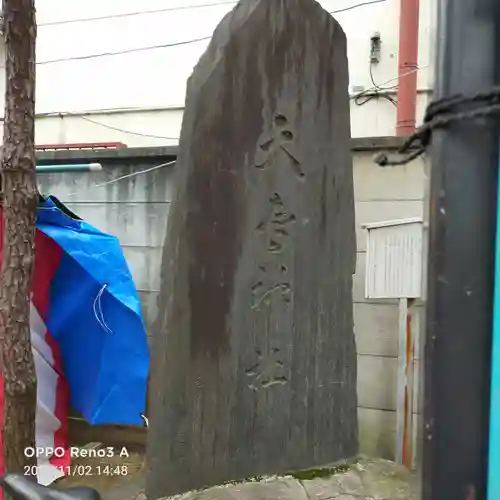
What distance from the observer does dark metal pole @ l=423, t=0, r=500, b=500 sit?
1017mm

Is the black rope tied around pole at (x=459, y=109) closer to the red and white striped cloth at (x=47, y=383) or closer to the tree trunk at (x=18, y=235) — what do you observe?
the tree trunk at (x=18, y=235)

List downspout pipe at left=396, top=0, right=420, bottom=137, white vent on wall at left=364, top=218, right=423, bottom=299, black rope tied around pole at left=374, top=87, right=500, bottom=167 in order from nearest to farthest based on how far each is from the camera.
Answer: black rope tied around pole at left=374, top=87, right=500, bottom=167 → white vent on wall at left=364, top=218, right=423, bottom=299 → downspout pipe at left=396, top=0, right=420, bottom=137

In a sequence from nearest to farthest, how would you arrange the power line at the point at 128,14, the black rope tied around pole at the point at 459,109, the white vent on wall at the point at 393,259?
the black rope tied around pole at the point at 459,109, the white vent on wall at the point at 393,259, the power line at the point at 128,14

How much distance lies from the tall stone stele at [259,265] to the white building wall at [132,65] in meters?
2.48

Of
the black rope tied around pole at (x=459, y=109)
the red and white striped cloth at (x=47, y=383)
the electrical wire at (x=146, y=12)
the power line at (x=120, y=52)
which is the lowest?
the red and white striped cloth at (x=47, y=383)

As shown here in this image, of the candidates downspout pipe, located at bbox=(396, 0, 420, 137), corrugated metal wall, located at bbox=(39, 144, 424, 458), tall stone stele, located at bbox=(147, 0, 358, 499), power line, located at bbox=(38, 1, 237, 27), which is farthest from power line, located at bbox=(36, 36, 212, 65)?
tall stone stele, located at bbox=(147, 0, 358, 499)

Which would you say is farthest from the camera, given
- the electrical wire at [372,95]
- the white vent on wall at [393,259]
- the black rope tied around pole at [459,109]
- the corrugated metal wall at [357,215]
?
the electrical wire at [372,95]

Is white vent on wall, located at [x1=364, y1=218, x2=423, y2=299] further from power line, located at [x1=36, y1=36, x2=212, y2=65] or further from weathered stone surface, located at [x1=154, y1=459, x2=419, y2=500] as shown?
power line, located at [x1=36, y1=36, x2=212, y2=65]

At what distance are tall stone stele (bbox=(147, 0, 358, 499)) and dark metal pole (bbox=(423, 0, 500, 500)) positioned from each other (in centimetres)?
218

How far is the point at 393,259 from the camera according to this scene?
15.4 feet

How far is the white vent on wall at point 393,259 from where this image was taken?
4.57 meters

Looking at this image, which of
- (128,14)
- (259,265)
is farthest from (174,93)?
(259,265)

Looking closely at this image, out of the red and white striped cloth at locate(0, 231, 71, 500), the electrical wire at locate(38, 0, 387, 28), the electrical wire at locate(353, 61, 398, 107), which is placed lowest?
the red and white striped cloth at locate(0, 231, 71, 500)

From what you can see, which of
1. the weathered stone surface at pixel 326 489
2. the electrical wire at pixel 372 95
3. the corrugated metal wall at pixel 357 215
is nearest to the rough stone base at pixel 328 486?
the weathered stone surface at pixel 326 489
